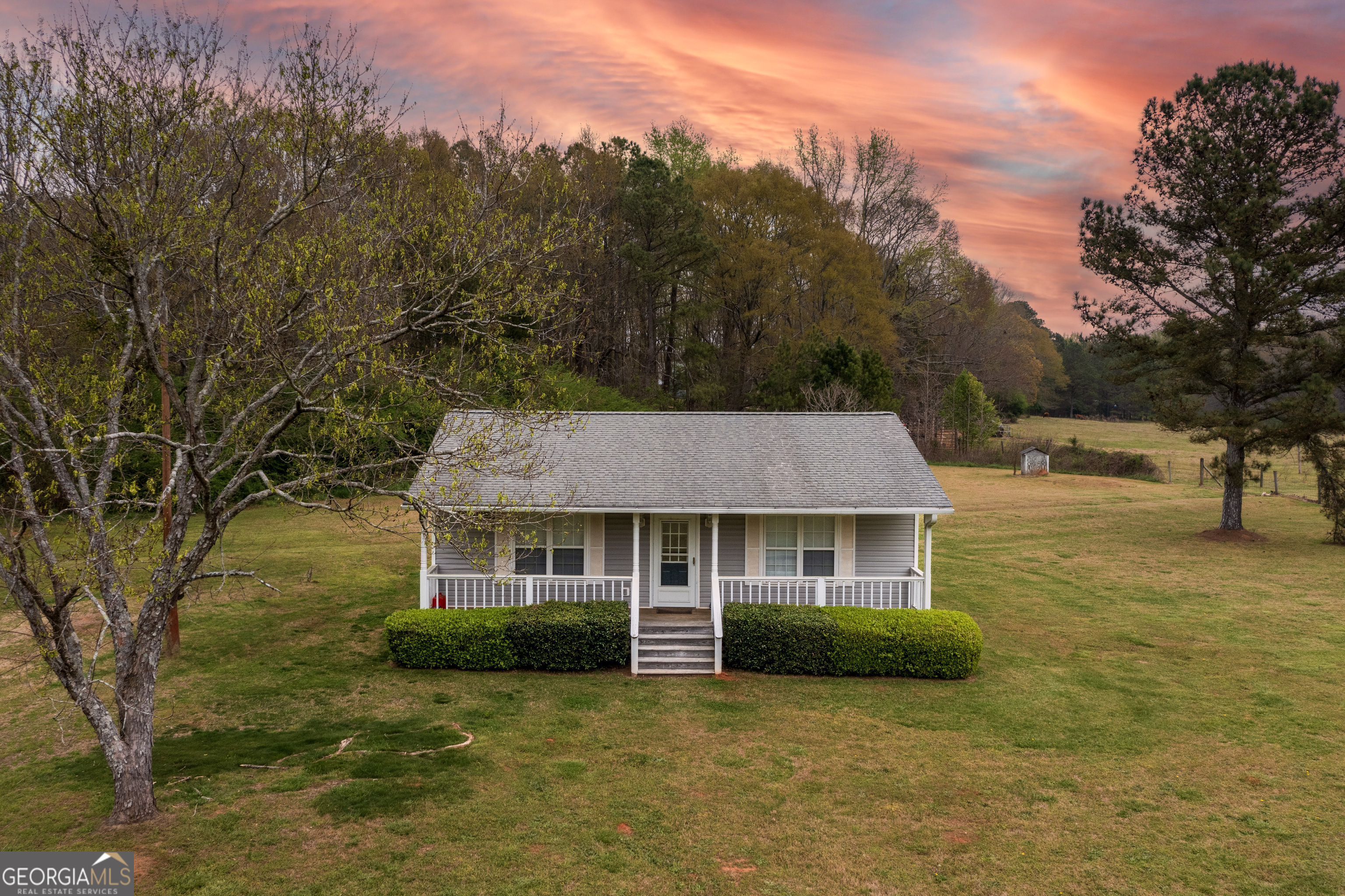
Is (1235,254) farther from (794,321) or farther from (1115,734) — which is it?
(794,321)

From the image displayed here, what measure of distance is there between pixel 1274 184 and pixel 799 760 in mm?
27066

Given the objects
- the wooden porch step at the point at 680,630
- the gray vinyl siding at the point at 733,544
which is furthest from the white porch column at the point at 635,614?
the gray vinyl siding at the point at 733,544

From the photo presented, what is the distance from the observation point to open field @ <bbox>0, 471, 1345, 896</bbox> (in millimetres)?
8547

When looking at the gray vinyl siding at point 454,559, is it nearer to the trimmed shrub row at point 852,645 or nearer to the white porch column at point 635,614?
the white porch column at point 635,614

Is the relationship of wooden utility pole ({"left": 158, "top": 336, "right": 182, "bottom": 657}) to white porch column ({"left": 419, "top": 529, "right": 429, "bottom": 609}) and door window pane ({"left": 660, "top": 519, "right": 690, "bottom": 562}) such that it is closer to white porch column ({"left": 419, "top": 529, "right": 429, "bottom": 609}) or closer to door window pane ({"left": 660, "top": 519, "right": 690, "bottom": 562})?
white porch column ({"left": 419, "top": 529, "right": 429, "bottom": 609})

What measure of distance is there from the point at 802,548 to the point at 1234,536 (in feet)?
69.4

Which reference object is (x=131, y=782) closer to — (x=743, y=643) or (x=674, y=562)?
(x=743, y=643)

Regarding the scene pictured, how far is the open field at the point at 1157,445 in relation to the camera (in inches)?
1816

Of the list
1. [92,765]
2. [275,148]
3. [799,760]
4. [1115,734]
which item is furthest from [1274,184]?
[92,765]

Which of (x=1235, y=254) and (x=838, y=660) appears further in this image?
(x=1235, y=254)

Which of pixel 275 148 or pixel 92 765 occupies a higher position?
pixel 275 148

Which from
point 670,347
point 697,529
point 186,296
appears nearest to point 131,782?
point 186,296

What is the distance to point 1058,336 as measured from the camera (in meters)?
126

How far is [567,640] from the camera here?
49.0ft
